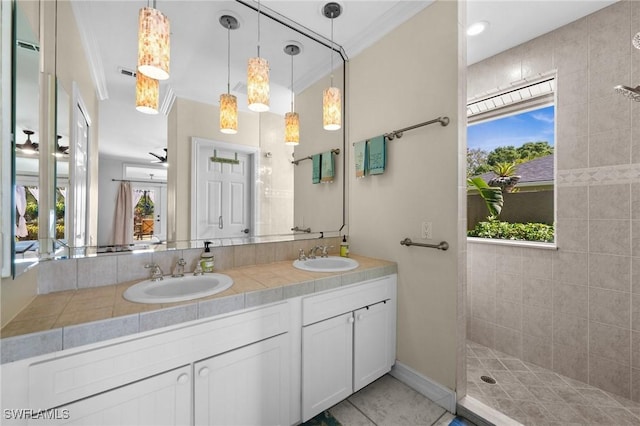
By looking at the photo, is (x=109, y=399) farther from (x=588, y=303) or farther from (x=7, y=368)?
(x=588, y=303)

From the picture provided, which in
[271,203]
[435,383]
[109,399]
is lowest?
[435,383]

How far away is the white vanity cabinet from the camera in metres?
1.39

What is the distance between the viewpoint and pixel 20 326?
81cm

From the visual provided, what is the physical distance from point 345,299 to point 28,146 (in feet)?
5.22

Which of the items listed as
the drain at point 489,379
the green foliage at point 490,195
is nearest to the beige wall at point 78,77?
the drain at point 489,379

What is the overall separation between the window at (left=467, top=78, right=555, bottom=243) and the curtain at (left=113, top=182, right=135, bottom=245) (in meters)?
2.67

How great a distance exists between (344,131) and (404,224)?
3.36 feet

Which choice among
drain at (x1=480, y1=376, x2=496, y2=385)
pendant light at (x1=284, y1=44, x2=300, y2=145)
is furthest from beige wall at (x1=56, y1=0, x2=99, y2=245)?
drain at (x1=480, y1=376, x2=496, y2=385)

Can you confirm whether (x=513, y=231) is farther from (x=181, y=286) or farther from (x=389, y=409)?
(x=181, y=286)

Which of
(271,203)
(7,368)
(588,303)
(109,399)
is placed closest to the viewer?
(7,368)

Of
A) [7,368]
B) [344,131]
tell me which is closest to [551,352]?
[344,131]

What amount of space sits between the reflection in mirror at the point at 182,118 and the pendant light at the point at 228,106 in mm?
30

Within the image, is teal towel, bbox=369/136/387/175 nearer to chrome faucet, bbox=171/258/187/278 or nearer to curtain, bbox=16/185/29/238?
chrome faucet, bbox=171/258/187/278

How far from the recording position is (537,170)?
7.25ft
